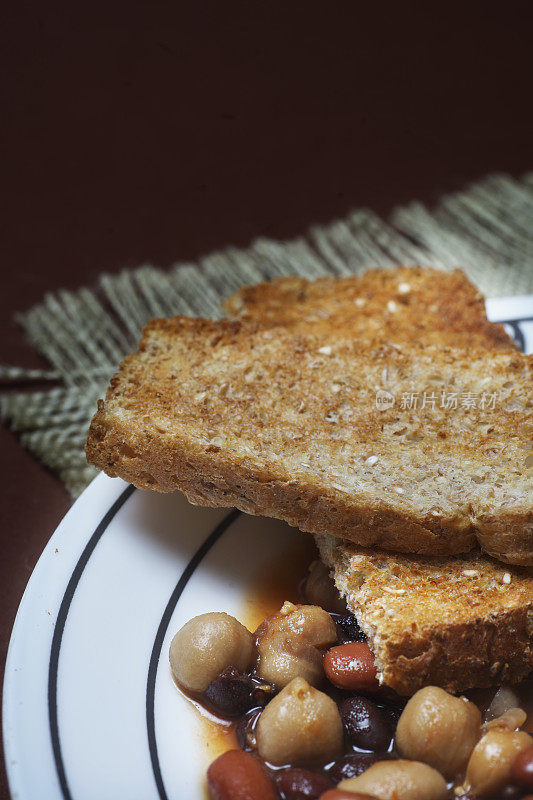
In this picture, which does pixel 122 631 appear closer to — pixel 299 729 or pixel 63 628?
pixel 63 628

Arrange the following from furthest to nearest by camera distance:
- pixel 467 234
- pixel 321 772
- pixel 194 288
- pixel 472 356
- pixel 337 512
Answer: pixel 467 234 < pixel 194 288 < pixel 472 356 < pixel 337 512 < pixel 321 772

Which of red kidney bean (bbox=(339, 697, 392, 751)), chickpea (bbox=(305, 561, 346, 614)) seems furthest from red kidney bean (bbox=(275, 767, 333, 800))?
chickpea (bbox=(305, 561, 346, 614))

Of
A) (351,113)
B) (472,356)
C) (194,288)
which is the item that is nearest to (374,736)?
(472,356)

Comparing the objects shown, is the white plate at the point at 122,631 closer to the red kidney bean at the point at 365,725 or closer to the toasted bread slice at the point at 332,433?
the toasted bread slice at the point at 332,433

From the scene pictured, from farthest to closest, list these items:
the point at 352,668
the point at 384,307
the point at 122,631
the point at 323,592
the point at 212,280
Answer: the point at 212,280 → the point at 384,307 → the point at 323,592 → the point at 122,631 → the point at 352,668

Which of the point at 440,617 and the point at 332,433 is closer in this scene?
the point at 440,617

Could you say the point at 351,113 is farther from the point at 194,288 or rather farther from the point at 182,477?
the point at 182,477

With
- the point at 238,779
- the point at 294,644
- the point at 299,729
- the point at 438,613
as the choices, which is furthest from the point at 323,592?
the point at 238,779
